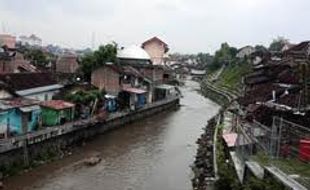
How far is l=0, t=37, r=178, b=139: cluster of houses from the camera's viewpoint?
27.7m

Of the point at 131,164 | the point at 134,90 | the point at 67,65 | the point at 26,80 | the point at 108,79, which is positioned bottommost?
the point at 131,164

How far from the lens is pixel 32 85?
114ft

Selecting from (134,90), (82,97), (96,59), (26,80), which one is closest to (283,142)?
(82,97)

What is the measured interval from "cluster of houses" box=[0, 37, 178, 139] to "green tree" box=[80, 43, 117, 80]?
2.99ft

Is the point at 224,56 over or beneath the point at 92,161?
over

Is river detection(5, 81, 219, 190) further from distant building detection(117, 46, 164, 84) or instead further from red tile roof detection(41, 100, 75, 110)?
distant building detection(117, 46, 164, 84)

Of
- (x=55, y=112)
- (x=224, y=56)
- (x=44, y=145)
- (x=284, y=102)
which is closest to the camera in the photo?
(x=284, y=102)

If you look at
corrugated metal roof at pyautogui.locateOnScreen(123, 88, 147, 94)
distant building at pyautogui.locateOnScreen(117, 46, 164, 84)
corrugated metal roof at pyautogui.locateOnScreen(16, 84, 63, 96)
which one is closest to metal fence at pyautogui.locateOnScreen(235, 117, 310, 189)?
corrugated metal roof at pyautogui.locateOnScreen(16, 84, 63, 96)

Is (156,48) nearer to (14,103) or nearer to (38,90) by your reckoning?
(38,90)

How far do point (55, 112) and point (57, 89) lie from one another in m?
6.93

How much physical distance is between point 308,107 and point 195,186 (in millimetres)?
6630

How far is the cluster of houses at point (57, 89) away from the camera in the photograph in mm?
27719

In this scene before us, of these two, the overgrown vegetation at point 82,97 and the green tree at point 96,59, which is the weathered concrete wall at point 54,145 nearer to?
the overgrown vegetation at point 82,97

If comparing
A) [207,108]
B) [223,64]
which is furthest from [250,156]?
[223,64]
